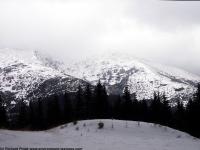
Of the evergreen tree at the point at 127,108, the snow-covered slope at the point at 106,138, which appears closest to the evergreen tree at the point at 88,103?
the evergreen tree at the point at 127,108

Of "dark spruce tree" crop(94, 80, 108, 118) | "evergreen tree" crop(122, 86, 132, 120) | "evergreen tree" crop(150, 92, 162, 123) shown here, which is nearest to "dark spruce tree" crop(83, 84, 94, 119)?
"dark spruce tree" crop(94, 80, 108, 118)

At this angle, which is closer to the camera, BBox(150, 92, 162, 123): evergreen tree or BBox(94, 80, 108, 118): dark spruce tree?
BBox(150, 92, 162, 123): evergreen tree

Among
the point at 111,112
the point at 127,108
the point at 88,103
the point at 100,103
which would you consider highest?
the point at 100,103

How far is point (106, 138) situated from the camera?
865 inches

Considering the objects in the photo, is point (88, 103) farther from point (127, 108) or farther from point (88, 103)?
point (127, 108)

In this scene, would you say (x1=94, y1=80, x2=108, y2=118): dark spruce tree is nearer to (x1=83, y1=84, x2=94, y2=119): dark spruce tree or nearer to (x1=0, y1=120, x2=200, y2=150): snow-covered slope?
(x1=83, y1=84, x2=94, y2=119): dark spruce tree

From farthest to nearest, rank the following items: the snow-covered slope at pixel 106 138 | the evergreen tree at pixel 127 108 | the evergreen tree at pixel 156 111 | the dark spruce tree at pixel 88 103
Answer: the dark spruce tree at pixel 88 103
the evergreen tree at pixel 127 108
the evergreen tree at pixel 156 111
the snow-covered slope at pixel 106 138

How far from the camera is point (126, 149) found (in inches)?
727

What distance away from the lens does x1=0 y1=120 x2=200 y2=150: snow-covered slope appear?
18906 mm

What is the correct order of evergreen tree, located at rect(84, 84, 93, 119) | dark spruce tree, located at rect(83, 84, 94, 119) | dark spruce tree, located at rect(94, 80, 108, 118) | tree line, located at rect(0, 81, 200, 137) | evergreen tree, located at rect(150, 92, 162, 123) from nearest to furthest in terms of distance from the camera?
tree line, located at rect(0, 81, 200, 137)
evergreen tree, located at rect(150, 92, 162, 123)
dark spruce tree, located at rect(94, 80, 108, 118)
dark spruce tree, located at rect(83, 84, 94, 119)
evergreen tree, located at rect(84, 84, 93, 119)

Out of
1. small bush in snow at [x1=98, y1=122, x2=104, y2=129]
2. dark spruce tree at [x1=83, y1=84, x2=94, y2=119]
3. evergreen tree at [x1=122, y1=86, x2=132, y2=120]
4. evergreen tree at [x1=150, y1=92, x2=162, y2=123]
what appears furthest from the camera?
dark spruce tree at [x1=83, y1=84, x2=94, y2=119]

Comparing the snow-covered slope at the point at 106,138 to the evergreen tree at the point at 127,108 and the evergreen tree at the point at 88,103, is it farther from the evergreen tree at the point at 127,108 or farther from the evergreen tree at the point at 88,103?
the evergreen tree at the point at 88,103

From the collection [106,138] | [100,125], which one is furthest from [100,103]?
[106,138]

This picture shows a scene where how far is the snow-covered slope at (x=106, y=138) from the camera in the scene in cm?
1891
